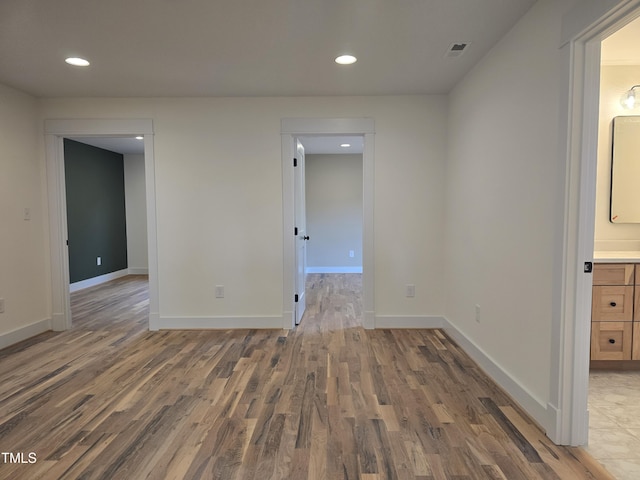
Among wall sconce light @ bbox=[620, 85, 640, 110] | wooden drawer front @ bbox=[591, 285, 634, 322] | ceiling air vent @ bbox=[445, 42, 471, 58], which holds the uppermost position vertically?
ceiling air vent @ bbox=[445, 42, 471, 58]

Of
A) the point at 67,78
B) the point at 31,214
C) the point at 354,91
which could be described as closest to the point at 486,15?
the point at 354,91

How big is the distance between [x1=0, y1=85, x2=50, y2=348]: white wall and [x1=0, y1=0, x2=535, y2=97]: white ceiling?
32cm

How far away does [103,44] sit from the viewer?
8.39ft

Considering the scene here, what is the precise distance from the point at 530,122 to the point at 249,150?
251 cm

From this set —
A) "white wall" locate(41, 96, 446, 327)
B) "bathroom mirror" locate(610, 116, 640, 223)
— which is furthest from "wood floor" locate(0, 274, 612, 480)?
"bathroom mirror" locate(610, 116, 640, 223)

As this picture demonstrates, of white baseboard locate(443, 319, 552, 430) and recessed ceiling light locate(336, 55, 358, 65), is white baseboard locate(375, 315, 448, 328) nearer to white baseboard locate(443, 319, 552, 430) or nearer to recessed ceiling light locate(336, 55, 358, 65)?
white baseboard locate(443, 319, 552, 430)

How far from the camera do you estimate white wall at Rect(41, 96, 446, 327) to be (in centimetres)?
375

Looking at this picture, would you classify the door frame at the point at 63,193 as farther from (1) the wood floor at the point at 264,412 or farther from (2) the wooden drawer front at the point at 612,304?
(2) the wooden drawer front at the point at 612,304

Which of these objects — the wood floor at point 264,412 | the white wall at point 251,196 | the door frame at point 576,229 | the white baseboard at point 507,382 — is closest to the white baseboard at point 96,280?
the wood floor at point 264,412

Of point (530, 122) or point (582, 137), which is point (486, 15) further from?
point (582, 137)

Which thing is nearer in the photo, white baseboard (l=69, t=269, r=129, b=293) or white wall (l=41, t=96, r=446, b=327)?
white wall (l=41, t=96, r=446, b=327)

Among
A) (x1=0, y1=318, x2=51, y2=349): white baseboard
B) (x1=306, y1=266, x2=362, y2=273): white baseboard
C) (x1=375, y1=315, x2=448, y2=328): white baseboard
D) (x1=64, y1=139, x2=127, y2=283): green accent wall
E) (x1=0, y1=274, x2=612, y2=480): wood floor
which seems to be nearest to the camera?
(x1=0, y1=274, x2=612, y2=480): wood floor

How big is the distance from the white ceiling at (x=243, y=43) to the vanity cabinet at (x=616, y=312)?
1.76 m

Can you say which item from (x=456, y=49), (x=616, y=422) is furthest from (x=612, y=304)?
(x=456, y=49)
